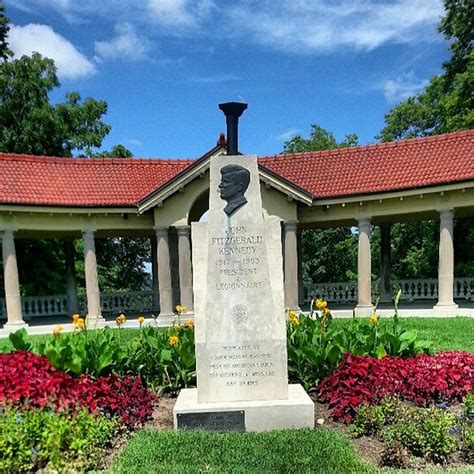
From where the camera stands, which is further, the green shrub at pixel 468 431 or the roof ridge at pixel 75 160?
the roof ridge at pixel 75 160

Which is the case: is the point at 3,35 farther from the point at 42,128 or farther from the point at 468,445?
the point at 468,445

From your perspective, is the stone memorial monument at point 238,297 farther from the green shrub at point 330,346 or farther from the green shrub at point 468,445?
the green shrub at point 468,445

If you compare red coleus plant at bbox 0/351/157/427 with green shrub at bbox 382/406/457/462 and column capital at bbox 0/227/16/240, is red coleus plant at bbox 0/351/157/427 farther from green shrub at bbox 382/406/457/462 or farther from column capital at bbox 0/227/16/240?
column capital at bbox 0/227/16/240

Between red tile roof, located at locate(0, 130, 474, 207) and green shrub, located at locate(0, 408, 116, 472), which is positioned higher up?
red tile roof, located at locate(0, 130, 474, 207)

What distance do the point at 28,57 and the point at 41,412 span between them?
26685 millimetres

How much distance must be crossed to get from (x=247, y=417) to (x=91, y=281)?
1195 centimetres

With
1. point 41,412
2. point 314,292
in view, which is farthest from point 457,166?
point 41,412

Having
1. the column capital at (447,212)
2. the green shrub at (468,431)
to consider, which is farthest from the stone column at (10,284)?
the column capital at (447,212)

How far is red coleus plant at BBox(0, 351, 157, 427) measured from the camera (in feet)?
17.2

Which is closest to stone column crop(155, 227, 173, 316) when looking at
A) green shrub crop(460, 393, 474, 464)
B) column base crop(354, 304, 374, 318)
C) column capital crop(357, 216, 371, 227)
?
column base crop(354, 304, 374, 318)

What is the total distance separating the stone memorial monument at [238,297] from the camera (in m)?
5.39

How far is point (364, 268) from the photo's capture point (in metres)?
16.0

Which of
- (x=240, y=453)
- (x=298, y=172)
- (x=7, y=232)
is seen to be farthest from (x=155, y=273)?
(x=240, y=453)

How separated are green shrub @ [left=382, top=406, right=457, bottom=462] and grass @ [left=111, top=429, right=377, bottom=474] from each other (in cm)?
53
